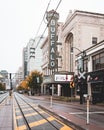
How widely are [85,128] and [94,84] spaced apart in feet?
113

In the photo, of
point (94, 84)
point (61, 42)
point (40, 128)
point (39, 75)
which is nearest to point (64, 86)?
point (61, 42)

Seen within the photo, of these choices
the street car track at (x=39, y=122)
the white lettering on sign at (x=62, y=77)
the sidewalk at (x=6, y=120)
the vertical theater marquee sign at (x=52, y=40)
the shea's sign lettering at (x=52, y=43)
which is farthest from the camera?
the shea's sign lettering at (x=52, y=43)

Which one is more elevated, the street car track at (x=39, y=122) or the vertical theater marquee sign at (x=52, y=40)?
the vertical theater marquee sign at (x=52, y=40)

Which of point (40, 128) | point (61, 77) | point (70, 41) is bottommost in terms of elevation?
point (40, 128)

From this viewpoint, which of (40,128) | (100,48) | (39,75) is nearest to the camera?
(40,128)

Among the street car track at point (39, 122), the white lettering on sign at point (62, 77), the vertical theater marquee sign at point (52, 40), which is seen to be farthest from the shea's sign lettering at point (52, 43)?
the street car track at point (39, 122)

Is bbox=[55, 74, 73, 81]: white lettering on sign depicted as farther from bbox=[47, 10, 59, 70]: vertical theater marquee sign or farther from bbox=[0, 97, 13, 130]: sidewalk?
bbox=[0, 97, 13, 130]: sidewalk

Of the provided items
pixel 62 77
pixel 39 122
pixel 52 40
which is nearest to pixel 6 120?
pixel 39 122

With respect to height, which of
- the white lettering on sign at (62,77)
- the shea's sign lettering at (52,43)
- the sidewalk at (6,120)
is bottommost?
the sidewalk at (6,120)

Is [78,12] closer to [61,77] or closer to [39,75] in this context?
[61,77]

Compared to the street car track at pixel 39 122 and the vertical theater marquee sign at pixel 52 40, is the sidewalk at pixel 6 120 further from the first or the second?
the vertical theater marquee sign at pixel 52 40

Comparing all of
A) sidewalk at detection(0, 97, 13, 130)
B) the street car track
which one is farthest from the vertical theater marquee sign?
the street car track

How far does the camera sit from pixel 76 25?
64.3 metres

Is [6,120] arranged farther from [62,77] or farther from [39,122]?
[62,77]
